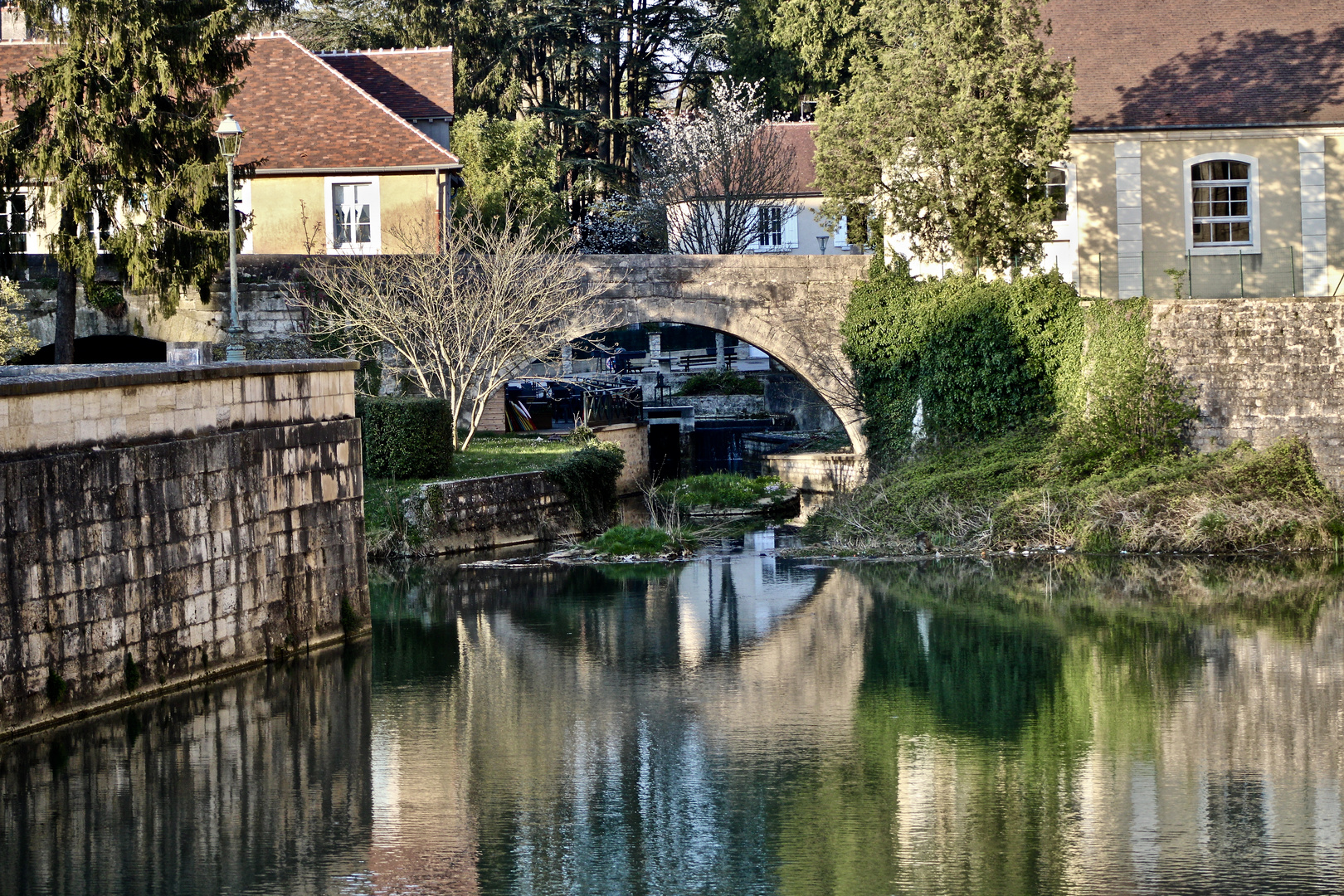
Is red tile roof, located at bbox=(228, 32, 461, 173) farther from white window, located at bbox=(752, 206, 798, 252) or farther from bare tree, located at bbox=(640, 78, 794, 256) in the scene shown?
white window, located at bbox=(752, 206, 798, 252)

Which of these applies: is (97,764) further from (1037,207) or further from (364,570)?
(1037,207)

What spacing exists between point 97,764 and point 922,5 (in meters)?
18.0

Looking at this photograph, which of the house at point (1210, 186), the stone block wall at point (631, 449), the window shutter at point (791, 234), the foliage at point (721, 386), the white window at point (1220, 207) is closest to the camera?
the house at point (1210, 186)

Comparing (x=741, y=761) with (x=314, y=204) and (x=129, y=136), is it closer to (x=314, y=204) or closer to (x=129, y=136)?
(x=129, y=136)

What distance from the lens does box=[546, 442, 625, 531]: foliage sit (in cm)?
2423

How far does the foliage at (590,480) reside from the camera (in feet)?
79.5

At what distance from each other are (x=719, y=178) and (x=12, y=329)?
72.3ft

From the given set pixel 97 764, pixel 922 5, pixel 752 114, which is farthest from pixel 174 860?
pixel 752 114

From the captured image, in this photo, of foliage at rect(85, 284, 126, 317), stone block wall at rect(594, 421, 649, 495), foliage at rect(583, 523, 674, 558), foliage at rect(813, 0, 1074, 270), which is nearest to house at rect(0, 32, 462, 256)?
foliage at rect(85, 284, 126, 317)

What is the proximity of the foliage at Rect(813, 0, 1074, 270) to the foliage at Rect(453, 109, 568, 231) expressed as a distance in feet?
47.3

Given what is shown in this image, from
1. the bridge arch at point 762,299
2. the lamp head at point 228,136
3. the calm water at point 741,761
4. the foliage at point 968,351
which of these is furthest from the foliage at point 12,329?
the foliage at point 968,351

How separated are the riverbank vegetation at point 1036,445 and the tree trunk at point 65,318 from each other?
11952 mm

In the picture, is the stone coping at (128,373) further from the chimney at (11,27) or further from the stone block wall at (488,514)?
the chimney at (11,27)

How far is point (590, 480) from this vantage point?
24.9 m
